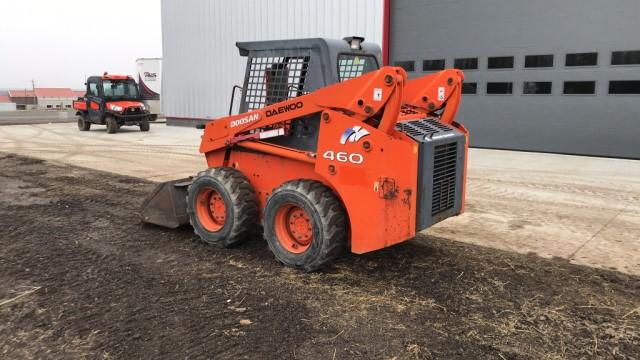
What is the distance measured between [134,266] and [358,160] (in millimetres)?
2424

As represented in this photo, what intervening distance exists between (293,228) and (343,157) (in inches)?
37.2

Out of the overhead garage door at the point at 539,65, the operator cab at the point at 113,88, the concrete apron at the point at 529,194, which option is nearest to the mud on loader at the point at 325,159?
the concrete apron at the point at 529,194

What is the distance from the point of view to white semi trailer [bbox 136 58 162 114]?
31.6m

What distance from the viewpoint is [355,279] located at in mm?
4535

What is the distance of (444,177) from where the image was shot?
183 inches

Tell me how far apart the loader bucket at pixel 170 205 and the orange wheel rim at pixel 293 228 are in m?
1.65

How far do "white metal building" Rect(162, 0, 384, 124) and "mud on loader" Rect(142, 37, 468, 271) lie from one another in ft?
37.8

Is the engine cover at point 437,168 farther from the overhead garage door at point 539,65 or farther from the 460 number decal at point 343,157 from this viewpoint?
the overhead garage door at point 539,65

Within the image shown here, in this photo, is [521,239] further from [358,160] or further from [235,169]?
[235,169]

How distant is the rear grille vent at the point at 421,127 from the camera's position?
435 centimetres

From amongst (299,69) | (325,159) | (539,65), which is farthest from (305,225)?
(539,65)

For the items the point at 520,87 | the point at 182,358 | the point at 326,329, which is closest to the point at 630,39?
the point at 520,87

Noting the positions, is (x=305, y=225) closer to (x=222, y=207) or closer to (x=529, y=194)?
(x=222, y=207)

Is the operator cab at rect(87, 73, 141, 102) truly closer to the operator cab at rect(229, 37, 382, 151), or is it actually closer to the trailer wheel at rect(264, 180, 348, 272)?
the operator cab at rect(229, 37, 382, 151)
